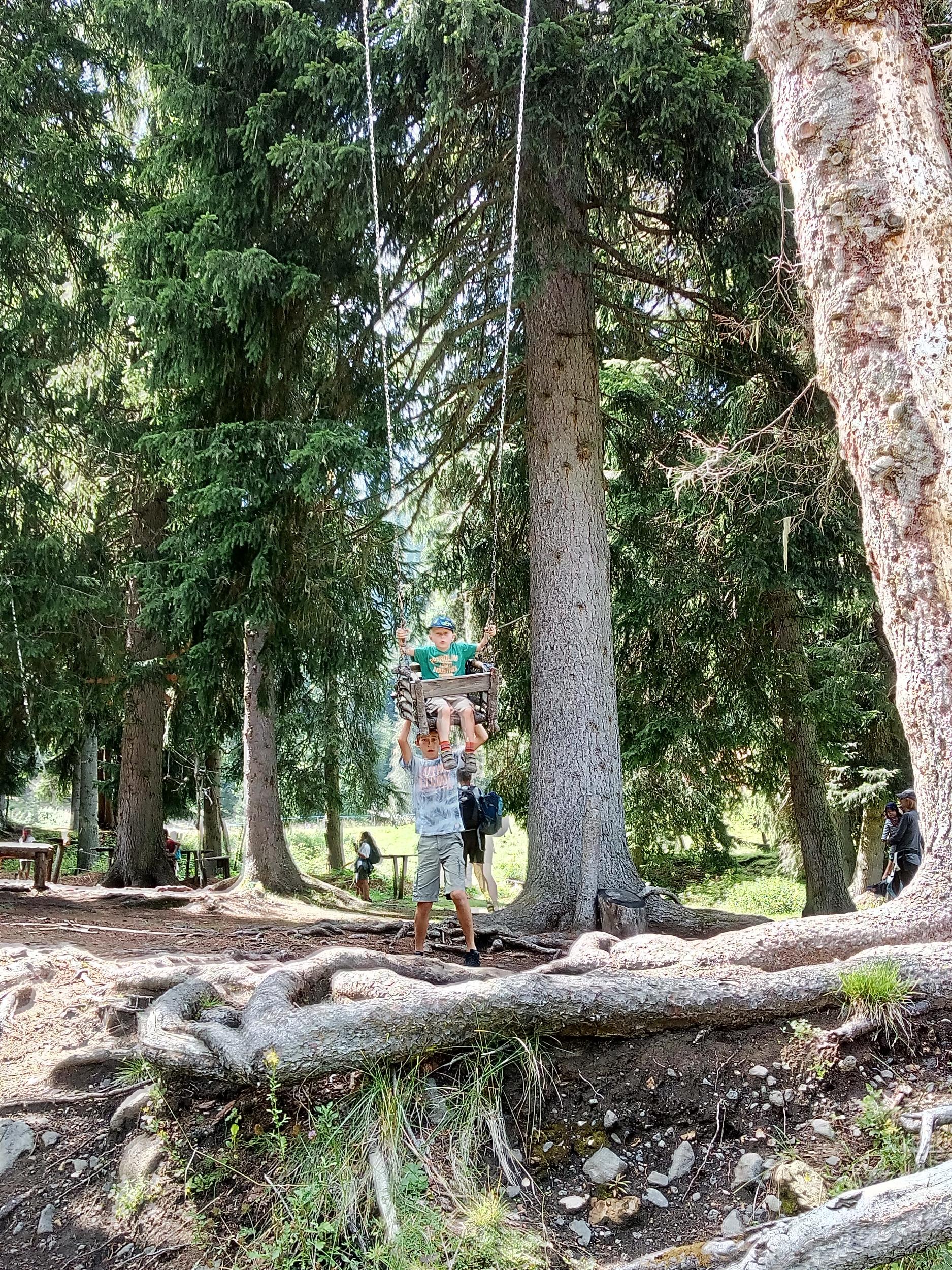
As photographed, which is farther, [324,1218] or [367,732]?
[367,732]

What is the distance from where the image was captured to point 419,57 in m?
7.16

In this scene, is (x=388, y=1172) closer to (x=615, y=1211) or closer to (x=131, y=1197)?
(x=615, y=1211)

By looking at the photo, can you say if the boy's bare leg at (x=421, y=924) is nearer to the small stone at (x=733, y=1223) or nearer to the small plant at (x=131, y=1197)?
the small plant at (x=131, y=1197)

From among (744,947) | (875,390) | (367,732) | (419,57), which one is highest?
(419,57)

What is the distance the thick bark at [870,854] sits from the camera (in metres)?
16.6

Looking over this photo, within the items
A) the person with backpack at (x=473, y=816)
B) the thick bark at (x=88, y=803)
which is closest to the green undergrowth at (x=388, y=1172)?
the person with backpack at (x=473, y=816)

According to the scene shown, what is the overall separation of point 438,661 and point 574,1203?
3249 mm

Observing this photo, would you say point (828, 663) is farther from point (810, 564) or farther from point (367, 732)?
point (367, 732)

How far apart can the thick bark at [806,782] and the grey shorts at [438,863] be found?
5947 mm

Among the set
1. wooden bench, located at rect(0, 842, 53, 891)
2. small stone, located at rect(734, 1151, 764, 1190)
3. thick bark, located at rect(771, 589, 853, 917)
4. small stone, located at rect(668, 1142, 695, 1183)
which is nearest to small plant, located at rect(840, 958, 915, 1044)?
small stone, located at rect(734, 1151, 764, 1190)

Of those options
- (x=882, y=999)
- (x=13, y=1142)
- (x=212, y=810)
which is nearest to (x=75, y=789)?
(x=212, y=810)

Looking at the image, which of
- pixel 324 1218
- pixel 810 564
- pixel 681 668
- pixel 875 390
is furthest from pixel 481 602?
pixel 324 1218

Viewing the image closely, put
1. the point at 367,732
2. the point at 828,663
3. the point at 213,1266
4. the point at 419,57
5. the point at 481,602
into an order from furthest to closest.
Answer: the point at 367,732 → the point at 828,663 → the point at 481,602 → the point at 419,57 → the point at 213,1266

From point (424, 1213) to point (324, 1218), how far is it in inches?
13.1
